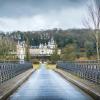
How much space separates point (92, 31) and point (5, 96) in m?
47.8

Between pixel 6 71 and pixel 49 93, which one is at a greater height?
pixel 6 71

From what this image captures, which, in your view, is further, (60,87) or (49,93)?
(60,87)

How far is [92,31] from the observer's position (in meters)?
67.9

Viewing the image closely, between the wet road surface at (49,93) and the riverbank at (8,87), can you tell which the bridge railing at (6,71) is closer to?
the riverbank at (8,87)

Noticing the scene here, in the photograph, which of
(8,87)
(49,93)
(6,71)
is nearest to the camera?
(49,93)

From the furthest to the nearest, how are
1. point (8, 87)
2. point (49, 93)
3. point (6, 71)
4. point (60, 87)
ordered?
1. point (6, 71)
2. point (60, 87)
3. point (8, 87)
4. point (49, 93)

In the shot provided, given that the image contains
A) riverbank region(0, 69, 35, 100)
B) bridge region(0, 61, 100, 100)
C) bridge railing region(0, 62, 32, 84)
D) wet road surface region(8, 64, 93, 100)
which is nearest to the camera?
riverbank region(0, 69, 35, 100)

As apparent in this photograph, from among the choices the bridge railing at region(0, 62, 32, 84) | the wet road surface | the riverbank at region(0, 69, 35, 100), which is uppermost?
the bridge railing at region(0, 62, 32, 84)

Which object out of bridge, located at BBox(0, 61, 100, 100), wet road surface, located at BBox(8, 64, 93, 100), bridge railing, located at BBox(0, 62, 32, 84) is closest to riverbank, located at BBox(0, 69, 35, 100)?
bridge, located at BBox(0, 61, 100, 100)

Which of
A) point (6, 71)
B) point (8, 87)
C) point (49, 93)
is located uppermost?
point (6, 71)

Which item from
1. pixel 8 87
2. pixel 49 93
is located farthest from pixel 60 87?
pixel 49 93

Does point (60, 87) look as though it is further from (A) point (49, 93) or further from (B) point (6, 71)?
(A) point (49, 93)

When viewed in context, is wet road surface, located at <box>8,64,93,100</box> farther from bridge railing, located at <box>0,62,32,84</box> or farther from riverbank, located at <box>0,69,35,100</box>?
bridge railing, located at <box>0,62,32,84</box>

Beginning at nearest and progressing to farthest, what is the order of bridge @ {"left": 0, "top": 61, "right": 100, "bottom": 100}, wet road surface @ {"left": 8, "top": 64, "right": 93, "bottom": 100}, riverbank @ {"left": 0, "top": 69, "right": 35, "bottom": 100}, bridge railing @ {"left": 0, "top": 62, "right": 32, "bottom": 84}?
1. riverbank @ {"left": 0, "top": 69, "right": 35, "bottom": 100}
2. wet road surface @ {"left": 8, "top": 64, "right": 93, "bottom": 100}
3. bridge @ {"left": 0, "top": 61, "right": 100, "bottom": 100}
4. bridge railing @ {"left": 0, "top": 62, "right": 32, "bottom": 84}
